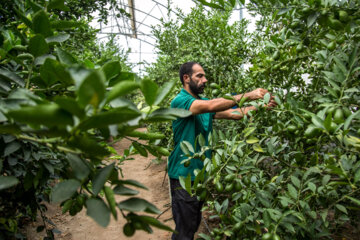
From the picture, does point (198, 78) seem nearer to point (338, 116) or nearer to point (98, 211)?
point (338, 116)

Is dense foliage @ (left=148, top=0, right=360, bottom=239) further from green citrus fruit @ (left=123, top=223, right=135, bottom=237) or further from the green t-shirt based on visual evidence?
the green t-shirt

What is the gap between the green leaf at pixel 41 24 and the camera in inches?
25.6

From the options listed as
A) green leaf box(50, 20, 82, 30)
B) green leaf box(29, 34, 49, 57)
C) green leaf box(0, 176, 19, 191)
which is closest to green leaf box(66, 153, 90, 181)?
green leaf box(0, 176, 19, 191)

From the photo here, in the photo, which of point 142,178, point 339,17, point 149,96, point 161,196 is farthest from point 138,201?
point 142,178

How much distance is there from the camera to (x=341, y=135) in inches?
30.4

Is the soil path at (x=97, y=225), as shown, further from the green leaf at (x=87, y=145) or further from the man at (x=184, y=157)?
the green leaf at (x=87, y=145)

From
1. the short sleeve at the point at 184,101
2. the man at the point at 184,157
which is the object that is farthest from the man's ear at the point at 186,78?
the short sleeve at the point at 184,101

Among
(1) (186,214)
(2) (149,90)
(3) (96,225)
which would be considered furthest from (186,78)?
(3) (96,225)

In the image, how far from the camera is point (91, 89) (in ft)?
1.09

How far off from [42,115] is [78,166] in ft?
0.58

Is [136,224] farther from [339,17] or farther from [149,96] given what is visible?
[339,17]

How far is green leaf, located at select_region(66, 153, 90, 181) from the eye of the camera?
1.52 ft

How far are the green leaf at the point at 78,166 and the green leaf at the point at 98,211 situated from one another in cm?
5

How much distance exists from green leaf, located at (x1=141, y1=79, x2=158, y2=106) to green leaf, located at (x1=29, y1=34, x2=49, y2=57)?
354mm
